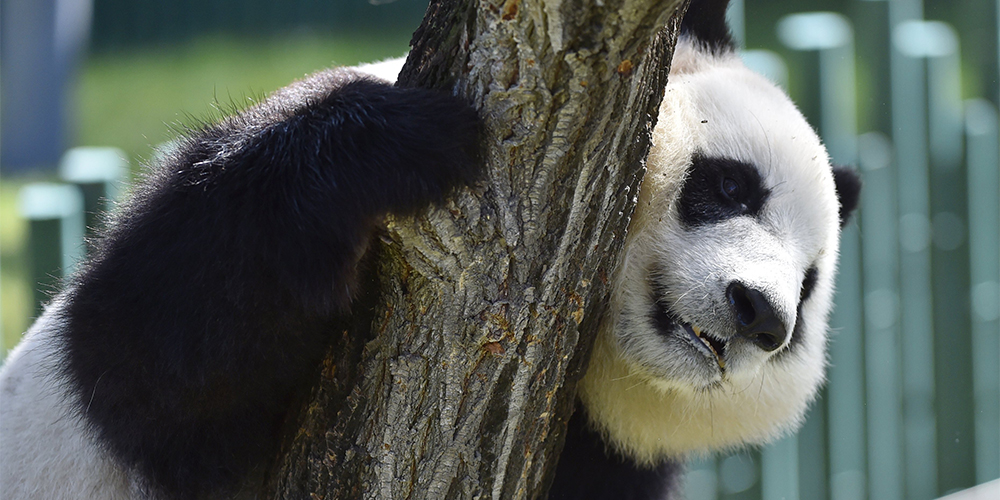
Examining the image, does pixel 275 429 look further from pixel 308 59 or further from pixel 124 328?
pixel 308 59

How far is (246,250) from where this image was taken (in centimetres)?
120

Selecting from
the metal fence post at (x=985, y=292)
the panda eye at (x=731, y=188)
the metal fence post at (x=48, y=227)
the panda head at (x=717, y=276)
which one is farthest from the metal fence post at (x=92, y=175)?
the metal fence post at (x=985, y=292)

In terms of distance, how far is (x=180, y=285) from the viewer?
1.25 m

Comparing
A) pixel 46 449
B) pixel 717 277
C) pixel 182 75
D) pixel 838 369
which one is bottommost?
pixel 838 369

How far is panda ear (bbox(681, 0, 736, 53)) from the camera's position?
6.89 ft

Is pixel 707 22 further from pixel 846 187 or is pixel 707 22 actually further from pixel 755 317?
pixel 755 317

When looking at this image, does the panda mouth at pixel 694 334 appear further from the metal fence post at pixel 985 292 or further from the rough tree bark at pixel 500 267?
the metal fence post at pixel 985 292

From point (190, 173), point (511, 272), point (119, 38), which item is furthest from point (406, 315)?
point (119, 38)

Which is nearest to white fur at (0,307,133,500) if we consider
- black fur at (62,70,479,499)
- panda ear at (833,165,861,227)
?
black fur at (62,70,479,499)

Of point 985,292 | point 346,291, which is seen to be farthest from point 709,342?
point 985,292

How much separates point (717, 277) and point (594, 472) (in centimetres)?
67

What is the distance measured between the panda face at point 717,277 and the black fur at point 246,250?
1.88 ft

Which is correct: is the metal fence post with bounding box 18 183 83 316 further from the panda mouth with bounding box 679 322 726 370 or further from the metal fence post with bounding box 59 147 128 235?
the panda mouth with bounding box 679 322 726 370

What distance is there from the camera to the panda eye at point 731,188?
1779mm
